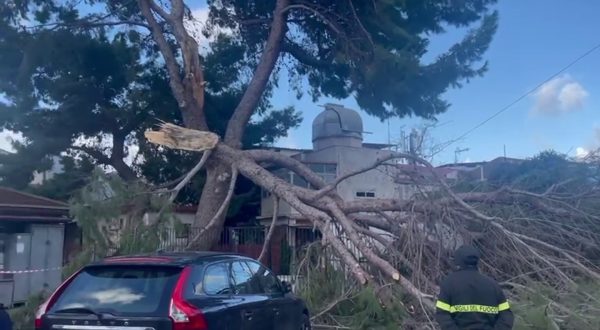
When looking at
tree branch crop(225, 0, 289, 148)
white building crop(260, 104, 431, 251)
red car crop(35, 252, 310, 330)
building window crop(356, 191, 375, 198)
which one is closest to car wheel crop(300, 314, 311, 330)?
red car crop(35, 252, 310, 330)

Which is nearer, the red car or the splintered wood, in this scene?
the red car

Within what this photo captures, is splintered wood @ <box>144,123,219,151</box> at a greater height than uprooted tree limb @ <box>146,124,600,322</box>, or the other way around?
splintered wood @ <box>144,123,219,151</box>

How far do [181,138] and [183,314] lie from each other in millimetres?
9438

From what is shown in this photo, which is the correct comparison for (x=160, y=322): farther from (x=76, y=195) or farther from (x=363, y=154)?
(x=363, y=154)

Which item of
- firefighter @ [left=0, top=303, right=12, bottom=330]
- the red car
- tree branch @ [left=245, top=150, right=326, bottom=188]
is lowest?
firefighter @ [left=0, top=303, right=12, bottom=330]

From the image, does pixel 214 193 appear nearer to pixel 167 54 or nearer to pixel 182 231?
pixel 182 231

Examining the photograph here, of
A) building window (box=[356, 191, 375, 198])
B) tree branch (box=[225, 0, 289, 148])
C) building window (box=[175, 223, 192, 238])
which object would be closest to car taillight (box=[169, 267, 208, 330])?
building window (box=[175, 223, 192, 238])

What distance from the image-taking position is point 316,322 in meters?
10.6

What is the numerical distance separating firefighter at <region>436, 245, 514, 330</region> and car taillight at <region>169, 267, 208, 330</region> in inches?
80.7

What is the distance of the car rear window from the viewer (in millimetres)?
6055

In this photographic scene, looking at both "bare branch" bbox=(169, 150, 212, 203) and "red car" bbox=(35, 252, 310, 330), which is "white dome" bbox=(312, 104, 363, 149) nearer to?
"bare branch" bbox=(169, 150, 212, 203)

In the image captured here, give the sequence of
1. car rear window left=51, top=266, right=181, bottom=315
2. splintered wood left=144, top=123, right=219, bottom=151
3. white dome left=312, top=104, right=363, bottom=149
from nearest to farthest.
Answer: car rear window left=51, top=266, right=181, bottom=315
splintered wood left=144, top=123, right=219, bottom=151
white dome left=312, top=104, right=363, bottom=149

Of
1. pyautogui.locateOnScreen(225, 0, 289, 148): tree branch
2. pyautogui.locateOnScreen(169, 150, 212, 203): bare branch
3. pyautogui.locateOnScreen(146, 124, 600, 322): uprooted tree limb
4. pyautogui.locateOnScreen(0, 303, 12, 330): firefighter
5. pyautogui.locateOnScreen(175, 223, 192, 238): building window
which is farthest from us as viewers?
pyautogui.locateOnScreen(225, 0, 289, 148): tree branch

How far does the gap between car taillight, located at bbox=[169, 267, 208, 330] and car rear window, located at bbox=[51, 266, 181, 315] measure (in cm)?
7
